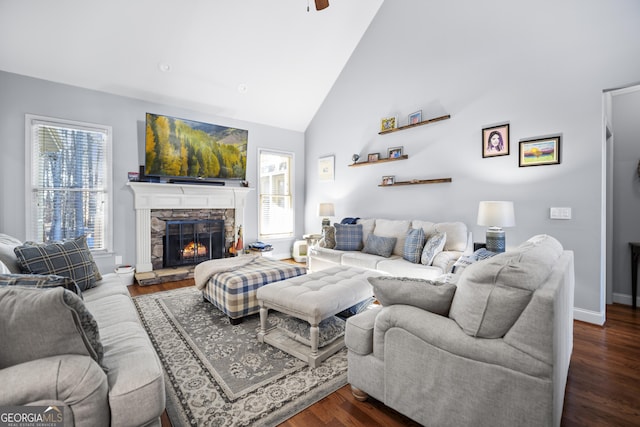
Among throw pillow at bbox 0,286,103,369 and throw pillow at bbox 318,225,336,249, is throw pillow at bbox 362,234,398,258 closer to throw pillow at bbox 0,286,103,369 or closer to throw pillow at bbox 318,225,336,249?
throw pillow at bbox 318,225,336,249

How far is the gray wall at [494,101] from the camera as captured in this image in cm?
282

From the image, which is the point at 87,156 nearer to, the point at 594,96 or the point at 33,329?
the point at 33,329

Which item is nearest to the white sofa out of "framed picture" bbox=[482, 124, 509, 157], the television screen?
"framed picture" bbox=[482, 124, 509, 157]

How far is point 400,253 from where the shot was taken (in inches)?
156

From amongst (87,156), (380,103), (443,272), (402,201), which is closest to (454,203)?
(402,201)

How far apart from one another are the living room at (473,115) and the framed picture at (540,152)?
6 centimetres

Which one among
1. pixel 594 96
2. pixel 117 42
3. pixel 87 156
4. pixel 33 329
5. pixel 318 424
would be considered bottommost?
pixel 318 424

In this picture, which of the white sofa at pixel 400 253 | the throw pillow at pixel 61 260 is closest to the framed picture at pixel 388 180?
the white sofa at pixel 400 253

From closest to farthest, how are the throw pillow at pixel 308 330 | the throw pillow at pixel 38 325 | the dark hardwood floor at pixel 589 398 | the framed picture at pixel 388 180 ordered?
1. the throw pillow at pixel 38 325
2. the dark hardwood floor at pixel 589 398
3. the throw pillow at pixel 308 330
4. the framed picture at pixel 388 180

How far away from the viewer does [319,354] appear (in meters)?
2.08

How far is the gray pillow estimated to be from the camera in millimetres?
1175

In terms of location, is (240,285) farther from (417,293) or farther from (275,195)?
(275,195)

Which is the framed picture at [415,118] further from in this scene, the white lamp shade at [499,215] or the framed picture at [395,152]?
the white lamp shade at [499,215]

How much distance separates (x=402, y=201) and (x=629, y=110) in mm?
2790
